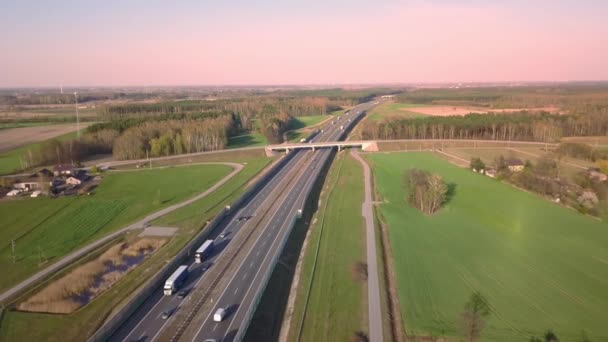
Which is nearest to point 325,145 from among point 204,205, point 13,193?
point 204,205

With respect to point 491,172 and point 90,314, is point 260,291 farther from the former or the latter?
point 491,172

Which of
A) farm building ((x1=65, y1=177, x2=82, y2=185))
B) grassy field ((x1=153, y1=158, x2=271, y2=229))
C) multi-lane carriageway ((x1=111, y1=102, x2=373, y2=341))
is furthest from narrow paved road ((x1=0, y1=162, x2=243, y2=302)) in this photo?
farm building ((x1=65, y1=177, x2=82, y2=185))

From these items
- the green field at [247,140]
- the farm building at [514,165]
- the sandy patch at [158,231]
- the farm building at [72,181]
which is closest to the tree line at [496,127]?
the green field at [247,140]

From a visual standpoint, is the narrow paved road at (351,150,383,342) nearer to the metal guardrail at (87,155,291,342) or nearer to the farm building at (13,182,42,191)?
the metal guardrail at (87,155,291,342)

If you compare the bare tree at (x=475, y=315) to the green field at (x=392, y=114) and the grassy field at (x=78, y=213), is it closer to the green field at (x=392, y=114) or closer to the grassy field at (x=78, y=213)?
the grassy field at (x=78, y=213)

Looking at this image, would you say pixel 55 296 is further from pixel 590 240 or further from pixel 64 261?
pixel 590 240

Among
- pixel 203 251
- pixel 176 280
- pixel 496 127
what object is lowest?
pixel 176 280

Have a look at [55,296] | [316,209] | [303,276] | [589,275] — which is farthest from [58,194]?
[589,275]
